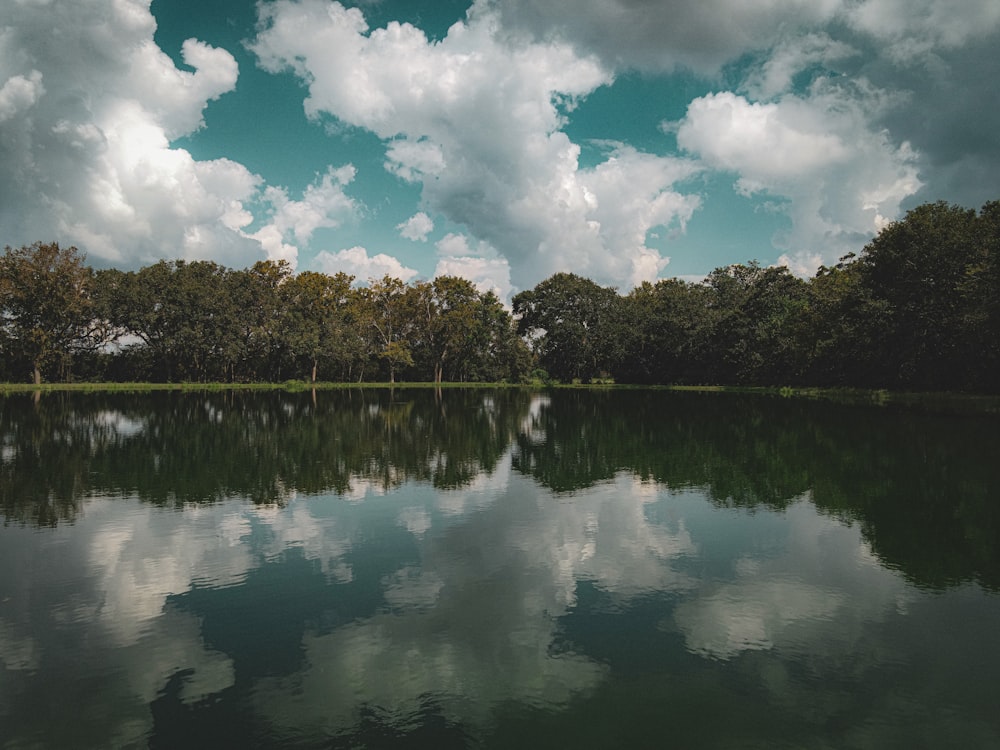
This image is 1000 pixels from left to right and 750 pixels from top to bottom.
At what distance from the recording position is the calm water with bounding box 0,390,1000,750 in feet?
20.7

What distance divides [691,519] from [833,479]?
794 cm

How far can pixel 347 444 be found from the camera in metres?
26.9

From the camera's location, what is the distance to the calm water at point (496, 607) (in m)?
6.30

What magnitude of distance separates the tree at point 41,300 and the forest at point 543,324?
0.58 ft

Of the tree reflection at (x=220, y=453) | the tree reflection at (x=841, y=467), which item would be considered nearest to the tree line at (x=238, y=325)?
the tree reflection at (x=220, y=453)

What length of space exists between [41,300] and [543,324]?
74190 mm

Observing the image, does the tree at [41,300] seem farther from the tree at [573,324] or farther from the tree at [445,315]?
the tree at [573,324]

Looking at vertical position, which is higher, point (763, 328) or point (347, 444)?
point (763, 328)

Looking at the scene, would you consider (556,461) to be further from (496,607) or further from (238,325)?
(238,325)

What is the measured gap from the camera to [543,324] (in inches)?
4451

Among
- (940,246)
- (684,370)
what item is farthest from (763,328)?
(940,246)

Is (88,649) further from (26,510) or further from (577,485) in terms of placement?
(577,485)

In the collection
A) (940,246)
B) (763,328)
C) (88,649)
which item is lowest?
(88,649)

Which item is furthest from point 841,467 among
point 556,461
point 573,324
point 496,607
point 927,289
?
point 573,324
